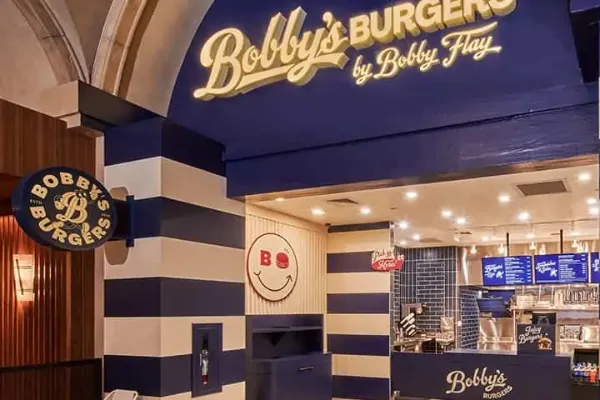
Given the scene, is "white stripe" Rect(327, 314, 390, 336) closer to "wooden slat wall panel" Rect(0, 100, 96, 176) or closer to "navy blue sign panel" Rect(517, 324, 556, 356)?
"navy blue sign panel" Rect(517, 324, 556, 356)

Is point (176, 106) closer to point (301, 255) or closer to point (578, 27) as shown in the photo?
point (301, 255)

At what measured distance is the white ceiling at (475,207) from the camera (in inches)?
237

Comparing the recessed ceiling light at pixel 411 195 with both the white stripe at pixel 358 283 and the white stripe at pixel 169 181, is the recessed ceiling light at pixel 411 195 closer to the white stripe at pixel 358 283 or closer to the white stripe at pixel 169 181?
the white stripe at pixel 169 181

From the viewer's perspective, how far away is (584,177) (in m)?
5.70

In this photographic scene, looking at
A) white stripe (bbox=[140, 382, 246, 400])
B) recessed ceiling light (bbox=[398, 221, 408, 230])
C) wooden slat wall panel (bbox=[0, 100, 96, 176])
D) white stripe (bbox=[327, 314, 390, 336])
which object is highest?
wooden slat wall panel (bbox=[0, 100, 96, 176])

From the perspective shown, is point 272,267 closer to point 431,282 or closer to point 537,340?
point 537,340

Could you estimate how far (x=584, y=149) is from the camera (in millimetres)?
4441

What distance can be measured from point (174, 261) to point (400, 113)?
2.13 metres

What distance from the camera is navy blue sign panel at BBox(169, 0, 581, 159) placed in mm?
4699

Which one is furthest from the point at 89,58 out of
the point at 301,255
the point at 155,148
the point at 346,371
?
the point at 346,371

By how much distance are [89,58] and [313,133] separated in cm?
256

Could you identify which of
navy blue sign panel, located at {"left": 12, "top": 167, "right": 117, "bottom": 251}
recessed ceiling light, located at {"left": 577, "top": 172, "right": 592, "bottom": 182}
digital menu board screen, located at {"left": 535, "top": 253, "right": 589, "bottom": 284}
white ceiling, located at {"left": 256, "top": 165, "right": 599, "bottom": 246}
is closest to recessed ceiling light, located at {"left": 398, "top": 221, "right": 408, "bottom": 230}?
white ceiling, located at {"left": 256, "top": 165, "right": 599, "bottom": 246}

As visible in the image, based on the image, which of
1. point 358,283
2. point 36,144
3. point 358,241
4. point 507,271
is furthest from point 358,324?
point 36,144

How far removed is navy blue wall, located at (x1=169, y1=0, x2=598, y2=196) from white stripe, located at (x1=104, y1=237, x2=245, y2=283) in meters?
0.64
